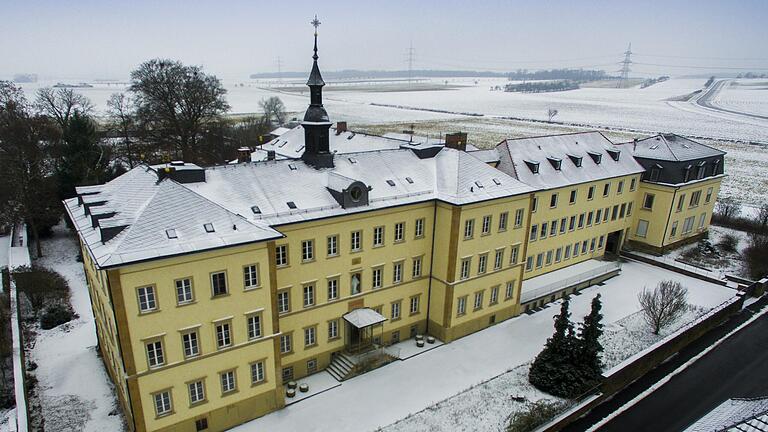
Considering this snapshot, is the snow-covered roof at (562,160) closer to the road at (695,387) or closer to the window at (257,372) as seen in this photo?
the road at (695,387)

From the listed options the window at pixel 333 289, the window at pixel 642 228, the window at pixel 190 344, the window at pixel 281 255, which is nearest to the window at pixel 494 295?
the window at pixel 333 289

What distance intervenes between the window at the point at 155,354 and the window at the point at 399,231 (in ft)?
51.6

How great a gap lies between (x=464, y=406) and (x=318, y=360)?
32.2 feet

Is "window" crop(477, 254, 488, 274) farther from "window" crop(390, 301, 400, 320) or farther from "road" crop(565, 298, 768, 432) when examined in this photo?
"road" crop(565, 298, 768, 432)

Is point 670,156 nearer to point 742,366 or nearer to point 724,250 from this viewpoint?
point 724,250

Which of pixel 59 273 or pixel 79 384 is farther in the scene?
pixel 59 273

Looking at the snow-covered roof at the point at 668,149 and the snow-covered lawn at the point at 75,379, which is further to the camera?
the snow-covered roof at the point at 668,149

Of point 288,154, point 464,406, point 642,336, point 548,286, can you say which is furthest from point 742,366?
point 288,154

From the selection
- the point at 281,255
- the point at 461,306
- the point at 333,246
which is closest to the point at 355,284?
the point at 333,246

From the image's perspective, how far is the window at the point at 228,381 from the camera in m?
24.9

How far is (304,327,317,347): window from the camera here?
2978 centimetres

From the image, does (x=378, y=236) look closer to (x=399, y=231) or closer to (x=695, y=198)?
(x=399, y=231)

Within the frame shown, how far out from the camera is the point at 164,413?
23.5m

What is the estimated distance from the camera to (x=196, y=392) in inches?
955
